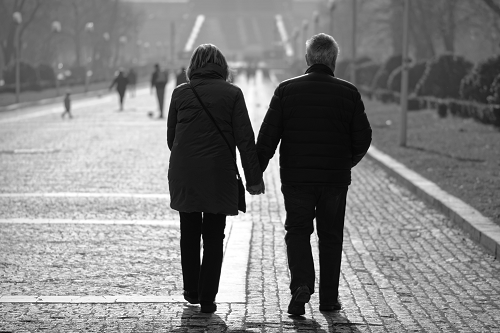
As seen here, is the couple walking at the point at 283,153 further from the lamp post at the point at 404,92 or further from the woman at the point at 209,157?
the lamp post at the point at 404,92

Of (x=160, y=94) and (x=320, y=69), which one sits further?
(x=160, y=94)

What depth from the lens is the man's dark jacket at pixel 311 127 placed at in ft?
21.8

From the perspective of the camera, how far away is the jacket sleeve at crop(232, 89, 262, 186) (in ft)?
21.6

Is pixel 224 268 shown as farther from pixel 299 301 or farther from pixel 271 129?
pixel 271 129

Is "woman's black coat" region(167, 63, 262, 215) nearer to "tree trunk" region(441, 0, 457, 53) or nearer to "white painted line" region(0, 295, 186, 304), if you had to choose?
"white painted line" region(0, 295, 186, 304)

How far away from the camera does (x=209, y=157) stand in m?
6.59

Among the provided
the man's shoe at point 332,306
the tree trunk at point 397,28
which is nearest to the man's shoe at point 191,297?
the man's shoe at point 332,306

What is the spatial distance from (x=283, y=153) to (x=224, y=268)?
5.72ft

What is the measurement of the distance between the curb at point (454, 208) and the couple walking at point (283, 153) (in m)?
2.69

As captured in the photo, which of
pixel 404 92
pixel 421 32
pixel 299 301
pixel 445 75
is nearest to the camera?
pixel 299 301

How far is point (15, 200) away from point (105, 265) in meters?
4.18

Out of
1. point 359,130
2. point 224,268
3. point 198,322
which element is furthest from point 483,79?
point 198,322

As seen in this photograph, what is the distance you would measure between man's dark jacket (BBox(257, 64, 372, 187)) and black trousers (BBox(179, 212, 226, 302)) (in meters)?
0.48

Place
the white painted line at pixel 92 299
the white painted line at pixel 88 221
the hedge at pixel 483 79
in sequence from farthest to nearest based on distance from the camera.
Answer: the hedge at pixel 483 79, the white painted line at pixel 88 221, the white painted line at pixel 92 299
